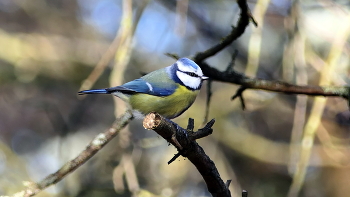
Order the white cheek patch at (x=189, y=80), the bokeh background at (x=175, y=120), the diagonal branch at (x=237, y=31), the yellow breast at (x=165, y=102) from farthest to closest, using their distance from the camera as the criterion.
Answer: the bokeh background at (x=175, y=120) → the white cheek patch at (x=189, y=80) → the yellow breast at (x=165, y=102) → the diagonal branch at (x=237, y=31)

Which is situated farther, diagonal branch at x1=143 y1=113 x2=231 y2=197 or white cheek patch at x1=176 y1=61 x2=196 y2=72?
white cheek patch at x1=176 y1=61 x2=196 y2=72

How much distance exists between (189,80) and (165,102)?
0.73 ft

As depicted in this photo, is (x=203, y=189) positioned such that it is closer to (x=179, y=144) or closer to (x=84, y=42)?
(x=84, y=42)

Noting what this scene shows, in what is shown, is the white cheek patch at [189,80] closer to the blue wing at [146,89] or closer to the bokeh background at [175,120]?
the blue wing at [146,89]

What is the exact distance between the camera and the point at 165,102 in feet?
6.88

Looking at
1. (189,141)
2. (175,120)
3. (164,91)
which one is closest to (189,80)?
(164,91)

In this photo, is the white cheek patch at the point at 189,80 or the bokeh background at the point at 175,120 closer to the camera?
the white cheek patch at the point at 189,80

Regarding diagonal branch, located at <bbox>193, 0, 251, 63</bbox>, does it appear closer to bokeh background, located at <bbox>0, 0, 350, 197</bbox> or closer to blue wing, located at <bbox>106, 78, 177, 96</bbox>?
blue wing, located at <bbox>106, 78, 177, 96</bbox>

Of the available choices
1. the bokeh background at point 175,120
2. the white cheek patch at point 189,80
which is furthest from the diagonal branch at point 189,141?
the bokeh background at point 175,120

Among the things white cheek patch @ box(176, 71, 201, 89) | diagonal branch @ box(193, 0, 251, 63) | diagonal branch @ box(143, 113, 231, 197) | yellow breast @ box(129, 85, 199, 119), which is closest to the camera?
diagonal branch @ box(143, 113, 231, 197)

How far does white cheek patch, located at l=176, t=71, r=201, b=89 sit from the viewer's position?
221cm

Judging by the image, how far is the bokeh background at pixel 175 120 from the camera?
3.46 metres

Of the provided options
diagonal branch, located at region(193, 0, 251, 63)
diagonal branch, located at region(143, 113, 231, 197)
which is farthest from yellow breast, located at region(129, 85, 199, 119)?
diagonal branch, located at region(143, 113, 231, 197)

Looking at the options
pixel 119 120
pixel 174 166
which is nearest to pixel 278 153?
pixel 174 166
